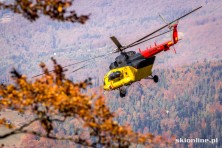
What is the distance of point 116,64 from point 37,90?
36753 mm

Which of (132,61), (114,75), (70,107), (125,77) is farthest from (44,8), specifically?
(132,61)

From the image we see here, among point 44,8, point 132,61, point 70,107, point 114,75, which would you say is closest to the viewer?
point 70,107

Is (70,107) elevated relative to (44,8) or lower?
lower

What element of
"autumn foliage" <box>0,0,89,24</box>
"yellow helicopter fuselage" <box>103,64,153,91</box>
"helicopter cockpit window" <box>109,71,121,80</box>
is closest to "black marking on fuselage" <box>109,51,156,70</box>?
"yellow helicopter fuselage" <box>103,64,153,91</box>

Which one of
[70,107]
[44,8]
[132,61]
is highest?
[132,61]

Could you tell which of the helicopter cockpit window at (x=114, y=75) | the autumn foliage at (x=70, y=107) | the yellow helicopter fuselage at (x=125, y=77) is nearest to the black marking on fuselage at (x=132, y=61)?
the yellow helicopter fuselage at (x=125, y=77)

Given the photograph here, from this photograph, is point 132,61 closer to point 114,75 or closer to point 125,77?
point 125,77

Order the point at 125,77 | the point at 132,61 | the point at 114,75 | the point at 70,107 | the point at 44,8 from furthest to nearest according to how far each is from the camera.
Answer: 1. the point at 132,61
2. the point at 114,75
3. the point at 125,77
4. the point at 44,8
5. the point at 70,107

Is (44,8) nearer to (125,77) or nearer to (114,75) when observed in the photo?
(125,77)

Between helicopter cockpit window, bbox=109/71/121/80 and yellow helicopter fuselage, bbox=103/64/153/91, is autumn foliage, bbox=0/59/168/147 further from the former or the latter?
helicopter cockpit window, bbox=109/71/121/80

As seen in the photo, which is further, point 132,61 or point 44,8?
point 132,61

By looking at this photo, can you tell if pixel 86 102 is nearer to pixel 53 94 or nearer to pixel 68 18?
pixel 53 94

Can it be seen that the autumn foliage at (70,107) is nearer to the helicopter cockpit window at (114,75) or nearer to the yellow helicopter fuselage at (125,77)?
the yellow helicopter fuselage at (125,77)

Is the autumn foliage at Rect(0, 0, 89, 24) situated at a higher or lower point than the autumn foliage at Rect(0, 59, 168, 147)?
higher
